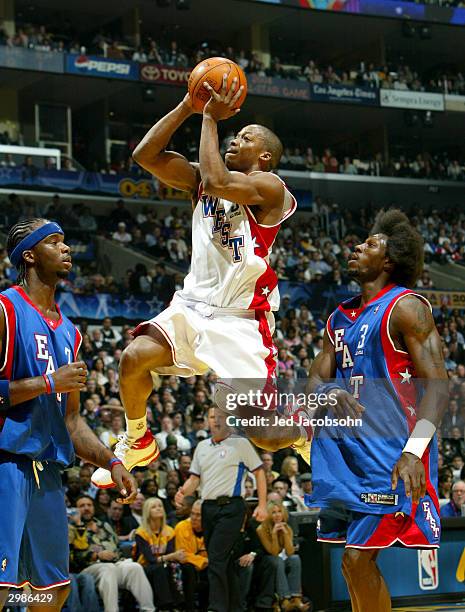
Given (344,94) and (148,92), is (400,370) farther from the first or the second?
(344,94)

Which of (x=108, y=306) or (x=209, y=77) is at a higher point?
(x=209, y=77)

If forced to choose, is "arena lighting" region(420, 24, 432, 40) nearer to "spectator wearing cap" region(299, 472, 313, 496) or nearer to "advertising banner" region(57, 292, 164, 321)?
"advertising banner" region(57, 292, 164, 321)

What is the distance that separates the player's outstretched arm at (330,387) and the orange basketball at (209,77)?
143cm

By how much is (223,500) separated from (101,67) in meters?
19.6

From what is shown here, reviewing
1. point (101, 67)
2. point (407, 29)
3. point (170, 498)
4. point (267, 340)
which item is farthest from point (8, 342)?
point (407, 29)

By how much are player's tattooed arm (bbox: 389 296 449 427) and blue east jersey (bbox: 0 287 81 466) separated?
1.71 meters

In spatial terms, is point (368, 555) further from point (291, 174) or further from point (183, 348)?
point (291, 174)

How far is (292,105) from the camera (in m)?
30.9

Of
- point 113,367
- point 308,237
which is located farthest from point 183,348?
point 308,237

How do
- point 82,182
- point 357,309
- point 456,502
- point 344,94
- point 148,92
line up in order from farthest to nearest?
point 344,94 < point 148,92 < point 82,182 < point 456,502 < point 357,309

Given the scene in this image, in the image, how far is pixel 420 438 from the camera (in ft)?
15.9

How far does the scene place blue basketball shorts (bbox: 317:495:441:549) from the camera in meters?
4.93

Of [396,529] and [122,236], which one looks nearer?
[396,529]

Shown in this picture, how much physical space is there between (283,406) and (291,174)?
24.1 m
